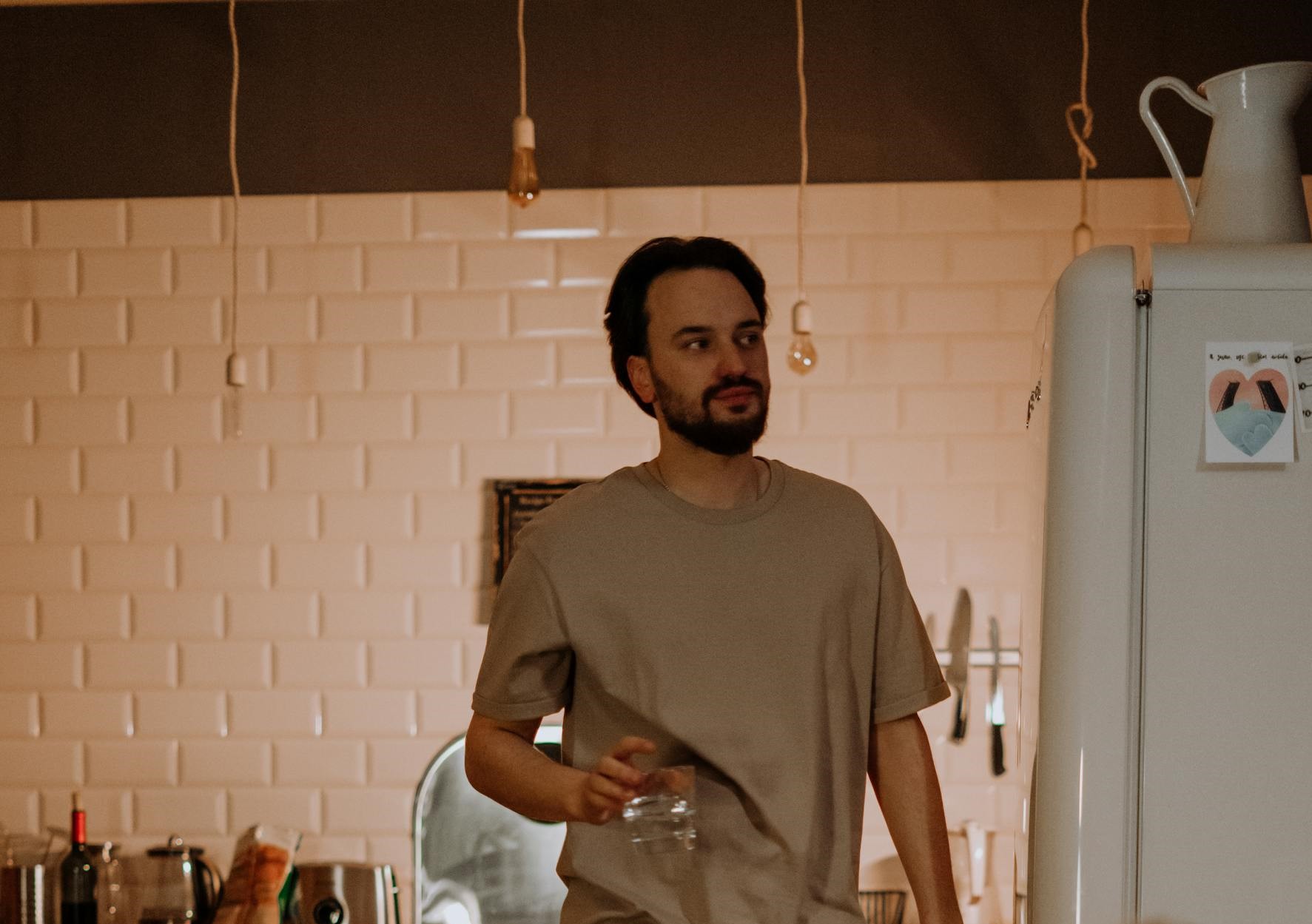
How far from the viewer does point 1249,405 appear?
1204 mm

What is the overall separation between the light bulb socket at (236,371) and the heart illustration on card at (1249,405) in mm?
1969

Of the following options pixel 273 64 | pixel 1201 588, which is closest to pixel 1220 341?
pixel 1201 588

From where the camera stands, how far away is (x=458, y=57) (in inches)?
114

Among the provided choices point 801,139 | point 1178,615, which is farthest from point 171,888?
point 1178,615

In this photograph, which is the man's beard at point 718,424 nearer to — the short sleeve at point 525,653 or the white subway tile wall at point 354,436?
the short sleeve at point 525,653

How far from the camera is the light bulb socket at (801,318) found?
2516 mm

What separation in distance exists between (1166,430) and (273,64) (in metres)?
2.27

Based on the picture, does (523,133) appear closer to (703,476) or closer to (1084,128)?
(703,476)

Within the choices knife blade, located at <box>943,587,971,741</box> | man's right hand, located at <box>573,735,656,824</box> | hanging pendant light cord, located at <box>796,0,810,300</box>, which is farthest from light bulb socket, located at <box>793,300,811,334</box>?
man's right hand, located at <box>573,735,656,824</box>

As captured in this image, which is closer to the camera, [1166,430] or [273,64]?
[1166,430]

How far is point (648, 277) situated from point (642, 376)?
13cm

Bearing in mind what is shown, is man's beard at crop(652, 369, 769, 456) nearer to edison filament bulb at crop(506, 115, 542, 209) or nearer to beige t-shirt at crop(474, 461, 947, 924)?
beige t-shirt at crop(474, 461, 947, 924)

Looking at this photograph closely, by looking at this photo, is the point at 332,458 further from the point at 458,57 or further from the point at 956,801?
the point at 956,801

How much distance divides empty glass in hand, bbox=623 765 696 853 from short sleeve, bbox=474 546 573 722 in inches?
8.4
